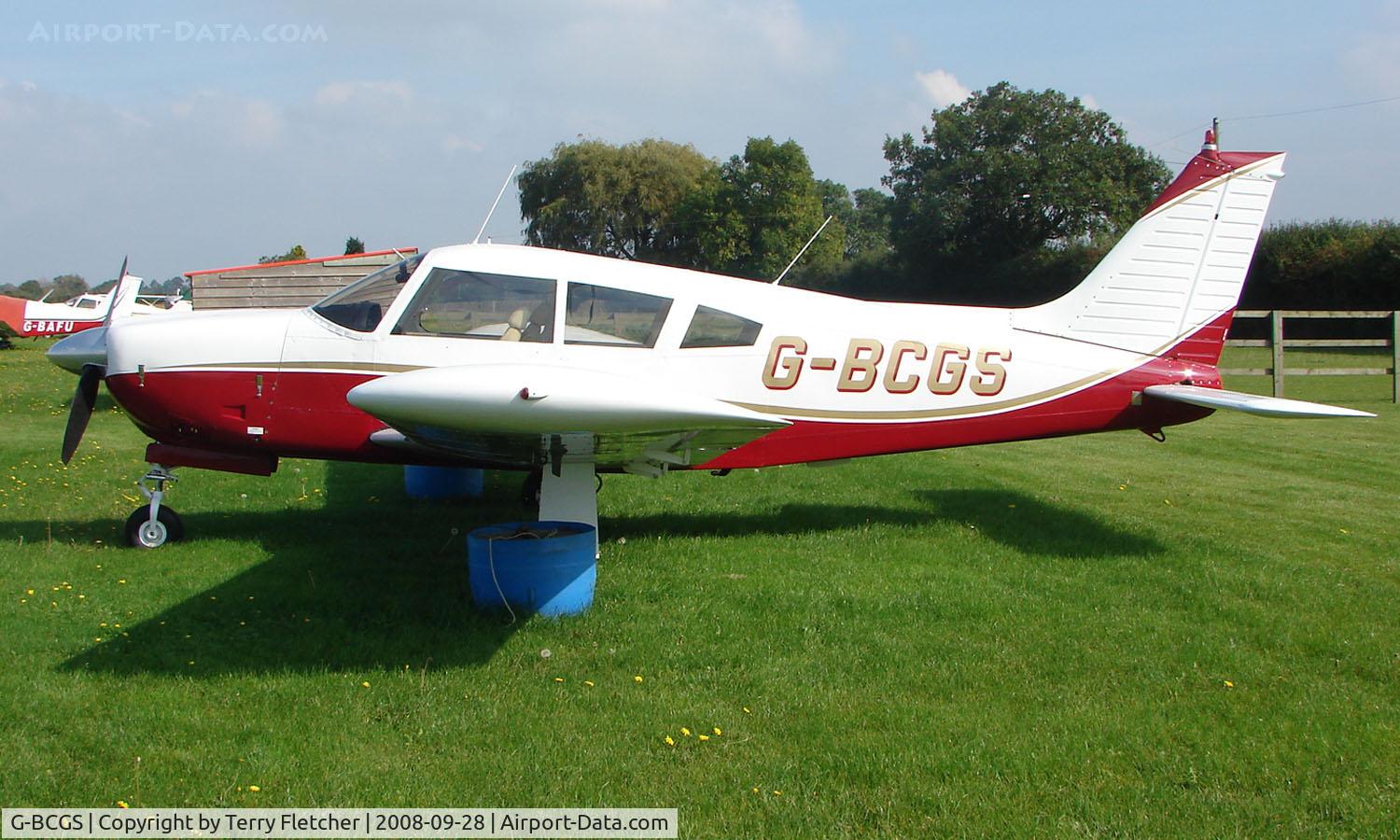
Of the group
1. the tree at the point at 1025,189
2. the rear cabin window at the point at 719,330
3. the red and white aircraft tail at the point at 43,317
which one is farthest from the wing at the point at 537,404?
the tree at the point at 1025,189

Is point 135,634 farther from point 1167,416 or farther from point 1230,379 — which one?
point 1230,379

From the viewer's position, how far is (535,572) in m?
5.25

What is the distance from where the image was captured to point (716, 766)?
147 inches

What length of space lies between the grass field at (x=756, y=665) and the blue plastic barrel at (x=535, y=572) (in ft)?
0.53

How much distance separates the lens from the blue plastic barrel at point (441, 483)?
8578 mm

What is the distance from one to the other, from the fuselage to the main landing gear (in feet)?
0.91

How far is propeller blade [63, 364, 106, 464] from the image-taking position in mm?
6969

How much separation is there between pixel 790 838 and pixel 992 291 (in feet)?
142

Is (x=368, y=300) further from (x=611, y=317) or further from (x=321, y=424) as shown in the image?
(x=611, y=317)

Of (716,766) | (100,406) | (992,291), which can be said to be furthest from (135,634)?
(992,291)

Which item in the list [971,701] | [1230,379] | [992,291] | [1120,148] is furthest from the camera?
[1120,148]

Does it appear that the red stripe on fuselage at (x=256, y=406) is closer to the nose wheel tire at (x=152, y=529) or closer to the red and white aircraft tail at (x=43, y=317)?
the nose wheel tire at (x=152, y=529)

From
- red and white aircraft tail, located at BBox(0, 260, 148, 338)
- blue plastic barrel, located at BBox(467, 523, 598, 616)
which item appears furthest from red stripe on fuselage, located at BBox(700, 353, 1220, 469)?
red and white aircraft tail, located at BBox(0, 260, 148, 338)

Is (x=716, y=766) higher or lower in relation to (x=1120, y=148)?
lower
